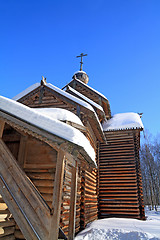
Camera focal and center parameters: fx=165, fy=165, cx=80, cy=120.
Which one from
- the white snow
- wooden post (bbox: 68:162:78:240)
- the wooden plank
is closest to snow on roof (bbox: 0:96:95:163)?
the wooden plank

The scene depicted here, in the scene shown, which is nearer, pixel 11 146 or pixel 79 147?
pixel 79 147

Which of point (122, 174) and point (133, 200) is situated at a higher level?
point (122, 174)

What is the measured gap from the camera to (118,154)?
11828mm

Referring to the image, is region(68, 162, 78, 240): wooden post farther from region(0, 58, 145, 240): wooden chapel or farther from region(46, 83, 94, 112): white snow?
region(46, 83, 94, 112): white snow

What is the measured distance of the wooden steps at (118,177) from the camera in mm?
10323

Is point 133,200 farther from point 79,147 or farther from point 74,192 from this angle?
point 79,147

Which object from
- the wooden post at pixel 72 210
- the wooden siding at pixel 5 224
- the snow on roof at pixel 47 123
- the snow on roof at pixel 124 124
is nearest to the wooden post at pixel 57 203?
the snow on roof at pixel 47 123

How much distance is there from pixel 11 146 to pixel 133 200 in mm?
8427

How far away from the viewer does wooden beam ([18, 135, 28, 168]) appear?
550 centimetres

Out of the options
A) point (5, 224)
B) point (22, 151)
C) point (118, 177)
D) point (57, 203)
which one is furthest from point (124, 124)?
point (57, 203)

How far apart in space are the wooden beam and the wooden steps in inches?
284

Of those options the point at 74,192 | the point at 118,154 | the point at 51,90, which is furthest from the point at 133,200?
the point at 51,90

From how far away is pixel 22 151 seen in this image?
554cm

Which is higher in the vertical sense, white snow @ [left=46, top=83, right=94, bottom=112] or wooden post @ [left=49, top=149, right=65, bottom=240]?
white snow @ [left=46, top=83, right=94, bottom=112]
